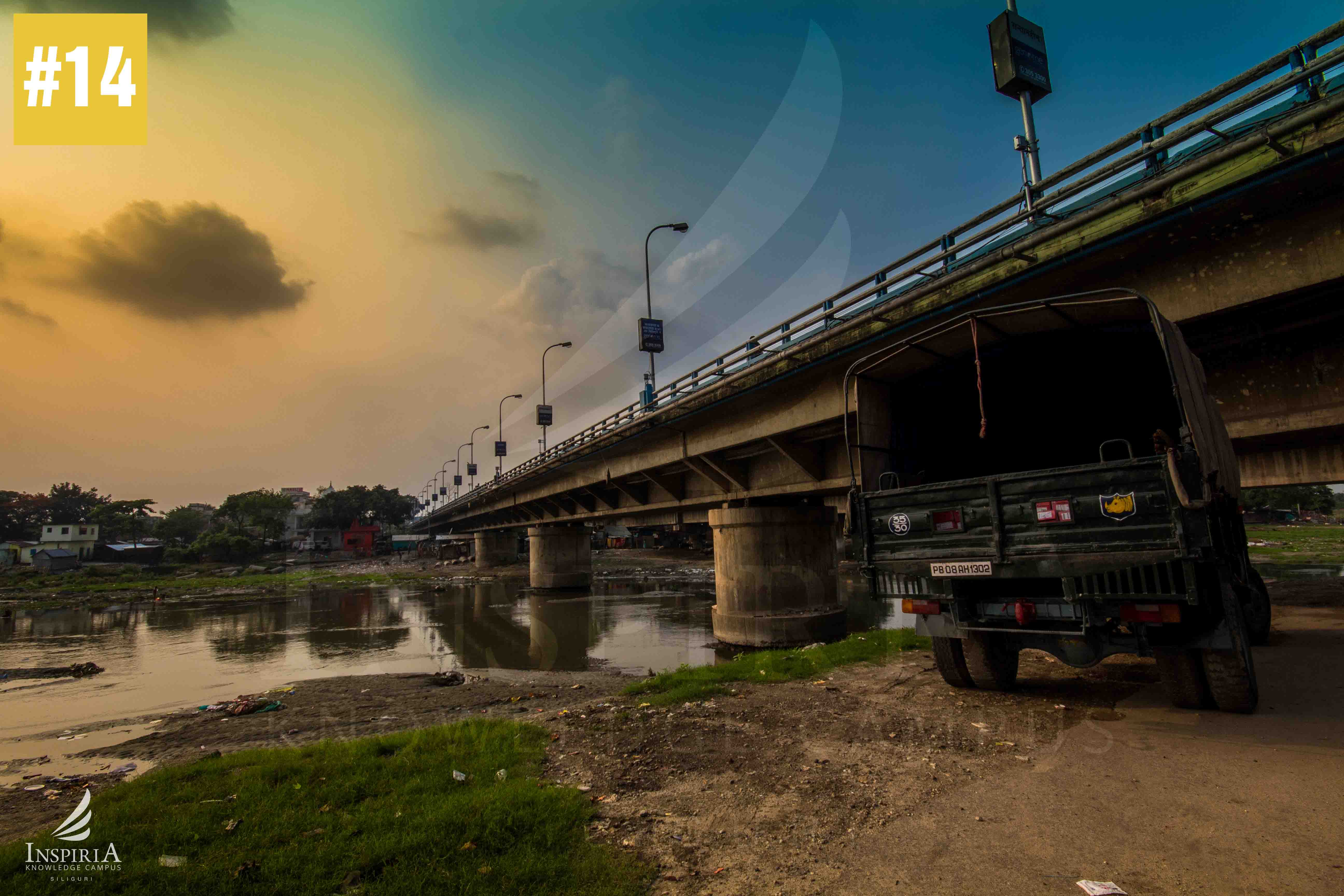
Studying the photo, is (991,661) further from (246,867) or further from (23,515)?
(23,515)

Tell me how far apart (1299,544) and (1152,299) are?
5003cm

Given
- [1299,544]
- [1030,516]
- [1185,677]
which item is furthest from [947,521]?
[1299,544]

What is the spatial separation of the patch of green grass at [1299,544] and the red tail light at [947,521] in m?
26.2

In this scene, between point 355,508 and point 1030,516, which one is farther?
point 355,508

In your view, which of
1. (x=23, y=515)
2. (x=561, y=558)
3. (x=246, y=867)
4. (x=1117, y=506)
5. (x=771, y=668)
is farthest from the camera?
(x=23, y=515)

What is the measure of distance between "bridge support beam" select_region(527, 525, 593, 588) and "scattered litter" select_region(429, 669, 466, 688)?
80.1 ft

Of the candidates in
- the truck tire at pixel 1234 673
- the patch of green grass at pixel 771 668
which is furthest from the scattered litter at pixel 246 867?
the truck tire at pixel 1234 673

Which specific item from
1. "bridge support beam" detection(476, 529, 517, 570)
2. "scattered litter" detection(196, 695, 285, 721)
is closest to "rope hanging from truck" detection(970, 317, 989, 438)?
"scattered litter" detection(196, 695, 285, 721)

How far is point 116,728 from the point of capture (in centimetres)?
1000

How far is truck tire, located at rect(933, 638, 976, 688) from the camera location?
741 centimetres

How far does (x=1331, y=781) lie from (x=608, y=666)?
1322 cm

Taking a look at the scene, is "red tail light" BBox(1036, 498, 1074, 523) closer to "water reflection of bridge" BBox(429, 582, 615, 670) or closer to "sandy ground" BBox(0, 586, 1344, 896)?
"sandy ground" BBox(0, 586, 1344, 896)

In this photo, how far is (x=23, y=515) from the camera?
3649 inches

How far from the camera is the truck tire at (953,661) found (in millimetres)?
7410
